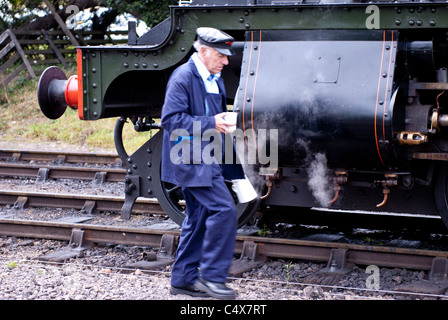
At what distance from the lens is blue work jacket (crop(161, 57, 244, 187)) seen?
425 centimetres

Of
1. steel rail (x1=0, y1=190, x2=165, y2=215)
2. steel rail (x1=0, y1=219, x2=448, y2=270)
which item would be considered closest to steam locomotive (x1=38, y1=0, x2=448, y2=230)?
steel rail (x1=0, y1=219, x2=448, y2=270)

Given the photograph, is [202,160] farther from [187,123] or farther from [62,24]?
[62,24]

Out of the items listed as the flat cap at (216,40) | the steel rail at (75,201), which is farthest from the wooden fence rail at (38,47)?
the flat cap at (216,40)

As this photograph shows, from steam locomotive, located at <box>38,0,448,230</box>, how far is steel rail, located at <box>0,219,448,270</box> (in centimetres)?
40

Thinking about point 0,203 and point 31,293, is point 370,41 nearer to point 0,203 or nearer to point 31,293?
point 31,293

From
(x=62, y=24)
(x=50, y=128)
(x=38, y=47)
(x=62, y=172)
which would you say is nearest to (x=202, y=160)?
(x=62, y=172)

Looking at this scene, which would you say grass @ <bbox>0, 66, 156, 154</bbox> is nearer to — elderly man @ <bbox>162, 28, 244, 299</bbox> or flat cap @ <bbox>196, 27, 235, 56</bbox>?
elderly man @ <bbox>162, 28, 244, 299</bbox>

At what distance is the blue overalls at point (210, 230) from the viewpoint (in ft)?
14.0

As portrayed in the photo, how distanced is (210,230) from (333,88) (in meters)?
1.47

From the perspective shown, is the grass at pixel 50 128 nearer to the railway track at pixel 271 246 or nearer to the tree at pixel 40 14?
the tree at pixel 40 14

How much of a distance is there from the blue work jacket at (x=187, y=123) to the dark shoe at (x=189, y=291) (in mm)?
757

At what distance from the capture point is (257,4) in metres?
5.28
